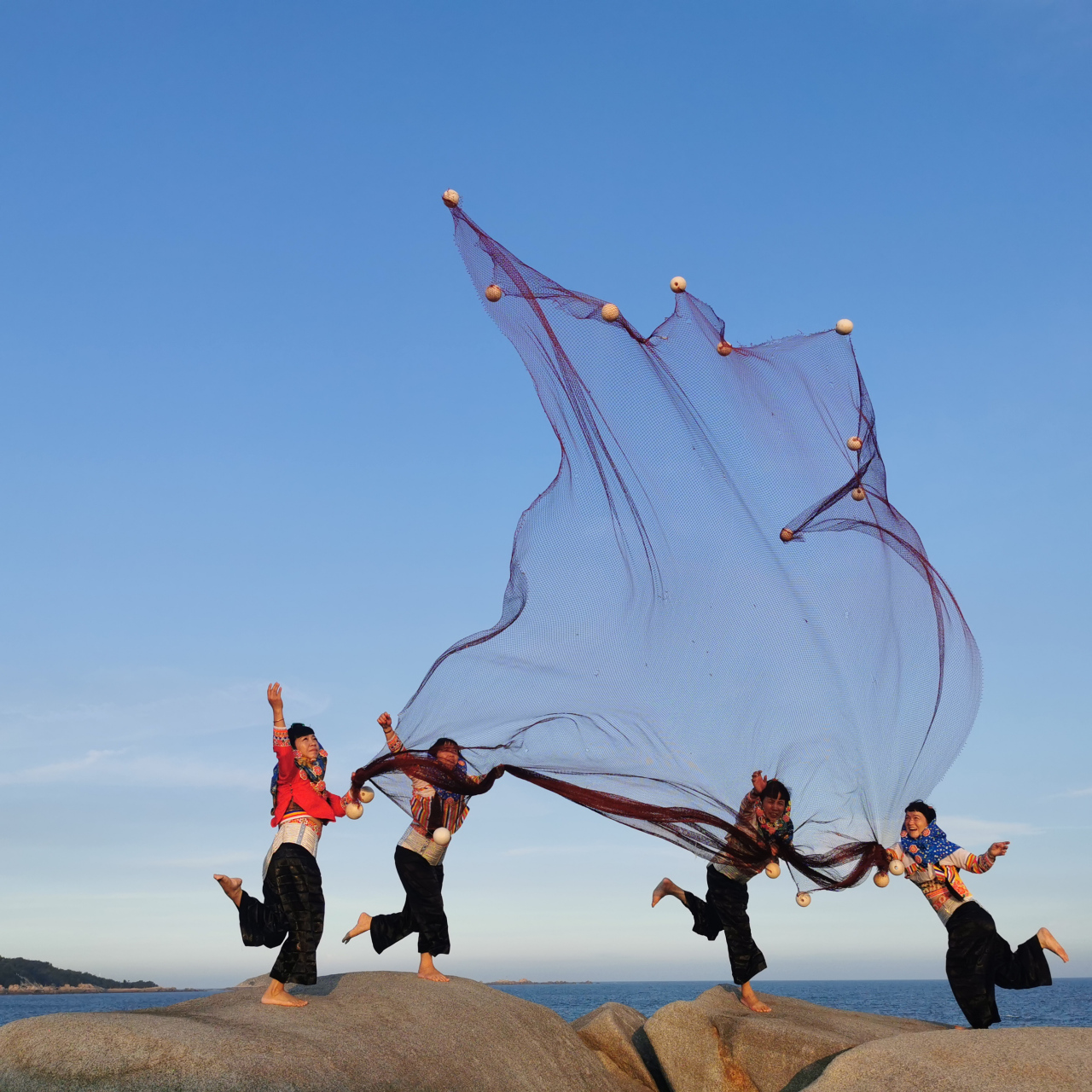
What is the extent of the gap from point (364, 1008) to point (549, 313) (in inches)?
281

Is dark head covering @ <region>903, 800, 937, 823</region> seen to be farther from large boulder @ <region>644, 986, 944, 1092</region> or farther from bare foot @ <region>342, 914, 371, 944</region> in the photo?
bare foot @ <region>342, 914, 371, 944</region>

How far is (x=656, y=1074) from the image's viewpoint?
1352 centimetres

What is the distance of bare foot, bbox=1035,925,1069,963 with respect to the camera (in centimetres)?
1158

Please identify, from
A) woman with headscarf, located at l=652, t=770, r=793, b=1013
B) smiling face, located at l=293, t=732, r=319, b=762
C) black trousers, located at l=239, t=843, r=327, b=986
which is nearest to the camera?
black trousers, located at l=239, t=843, r=327, b=986

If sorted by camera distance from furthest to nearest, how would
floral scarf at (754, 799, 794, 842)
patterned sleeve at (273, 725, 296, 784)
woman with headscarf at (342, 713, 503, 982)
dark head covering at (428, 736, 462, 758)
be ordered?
woman with headscarf at (342, 713, 503, 982)
floral scarf at (754, 799, 794, 842)
dark head covering at (428, 736, 462, 758)
patterned sleeve at (273, 725, 296, 784)

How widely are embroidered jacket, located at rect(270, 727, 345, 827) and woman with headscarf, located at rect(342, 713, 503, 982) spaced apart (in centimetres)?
171

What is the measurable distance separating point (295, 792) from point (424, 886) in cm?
267

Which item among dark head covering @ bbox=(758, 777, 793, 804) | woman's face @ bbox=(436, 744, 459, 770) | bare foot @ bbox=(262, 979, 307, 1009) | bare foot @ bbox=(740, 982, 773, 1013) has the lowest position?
bare foot @ bbox=(740, 982, 773, 1013)

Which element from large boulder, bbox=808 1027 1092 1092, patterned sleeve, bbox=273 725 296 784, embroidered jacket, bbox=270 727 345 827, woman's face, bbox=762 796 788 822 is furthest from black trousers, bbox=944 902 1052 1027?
patterned sleeve, bbox=273 725 296 784

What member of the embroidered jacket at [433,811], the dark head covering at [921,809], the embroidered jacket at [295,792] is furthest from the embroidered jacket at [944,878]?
the embroidered jacket at [295,792]

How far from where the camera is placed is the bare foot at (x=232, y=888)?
10.6 metres

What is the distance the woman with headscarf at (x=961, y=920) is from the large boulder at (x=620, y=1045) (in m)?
3.84

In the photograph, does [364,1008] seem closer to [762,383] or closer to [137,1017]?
[137,1017]

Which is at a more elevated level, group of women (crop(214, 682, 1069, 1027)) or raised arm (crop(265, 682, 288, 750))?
raised arm (crop(265, 682, 288, 750))
